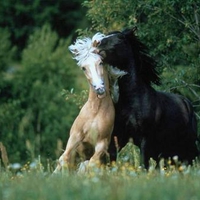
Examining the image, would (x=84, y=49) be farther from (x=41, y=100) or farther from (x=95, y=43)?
(x=41, y=100)

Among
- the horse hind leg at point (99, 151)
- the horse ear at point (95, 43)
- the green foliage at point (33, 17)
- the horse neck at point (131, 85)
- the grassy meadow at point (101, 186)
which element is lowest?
the green foliage at point (33, 17)

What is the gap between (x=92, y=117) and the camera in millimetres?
12312

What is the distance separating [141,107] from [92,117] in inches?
34.1

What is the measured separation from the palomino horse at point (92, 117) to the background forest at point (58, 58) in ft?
1.65

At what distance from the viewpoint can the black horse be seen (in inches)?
504

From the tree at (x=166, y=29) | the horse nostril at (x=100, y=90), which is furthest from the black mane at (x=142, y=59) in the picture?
the tree at (x=166, y=29)

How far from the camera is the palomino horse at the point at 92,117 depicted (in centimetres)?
1216

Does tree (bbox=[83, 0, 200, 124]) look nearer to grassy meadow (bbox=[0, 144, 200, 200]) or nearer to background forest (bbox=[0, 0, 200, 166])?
background forest (bbox=[0, 0, 200, 166])

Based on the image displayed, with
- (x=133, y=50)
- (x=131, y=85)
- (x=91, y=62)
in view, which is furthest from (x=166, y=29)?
(x=91, y=62)

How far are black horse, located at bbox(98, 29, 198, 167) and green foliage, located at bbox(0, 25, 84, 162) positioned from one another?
13.8 m

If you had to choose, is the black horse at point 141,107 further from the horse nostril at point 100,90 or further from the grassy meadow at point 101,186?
the grassy meadow at point 101,186

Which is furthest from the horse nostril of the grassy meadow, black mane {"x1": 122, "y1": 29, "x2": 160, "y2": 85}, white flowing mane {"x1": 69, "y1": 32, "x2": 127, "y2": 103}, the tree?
the tree

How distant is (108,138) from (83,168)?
0.51 m

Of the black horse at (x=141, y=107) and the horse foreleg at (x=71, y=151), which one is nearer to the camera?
the horse foreleg at (x=71, y=151)
